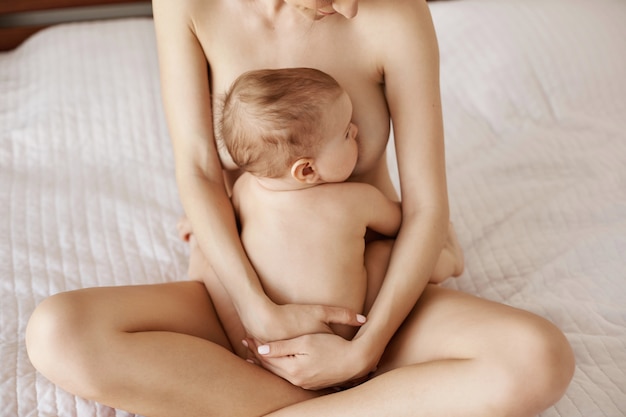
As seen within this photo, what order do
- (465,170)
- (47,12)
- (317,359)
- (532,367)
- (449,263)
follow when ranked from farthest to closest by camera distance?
(47,12), (465,170), (449,263), (317,359), (532,367)

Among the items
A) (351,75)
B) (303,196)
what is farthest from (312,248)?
(351,75)

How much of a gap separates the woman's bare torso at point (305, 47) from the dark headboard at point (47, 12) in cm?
134

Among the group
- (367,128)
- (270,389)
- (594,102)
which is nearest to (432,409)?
(270,389)

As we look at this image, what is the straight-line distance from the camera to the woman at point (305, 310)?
4.01 ft

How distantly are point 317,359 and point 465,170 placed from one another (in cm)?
95

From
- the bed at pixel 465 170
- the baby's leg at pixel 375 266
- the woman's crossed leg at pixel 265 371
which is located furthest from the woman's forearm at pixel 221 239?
the bed at pixel 465 170

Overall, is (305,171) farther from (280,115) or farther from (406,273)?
(406,273)

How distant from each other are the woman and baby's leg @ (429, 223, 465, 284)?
10cm

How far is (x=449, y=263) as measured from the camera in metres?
1.57

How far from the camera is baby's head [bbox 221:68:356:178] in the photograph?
126 cm

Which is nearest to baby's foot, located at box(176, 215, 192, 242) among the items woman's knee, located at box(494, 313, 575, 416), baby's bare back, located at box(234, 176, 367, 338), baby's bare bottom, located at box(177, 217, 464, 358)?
baby's bare bottom, located at box(177, 217, 464, 358)

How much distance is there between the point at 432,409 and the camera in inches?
47.6

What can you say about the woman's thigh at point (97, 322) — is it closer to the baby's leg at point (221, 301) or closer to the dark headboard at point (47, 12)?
the baby's leg at point (221, 301)

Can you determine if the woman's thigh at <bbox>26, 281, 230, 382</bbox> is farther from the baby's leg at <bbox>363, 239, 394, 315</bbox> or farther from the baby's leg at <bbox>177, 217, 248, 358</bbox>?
the baby's leg at <bbox>363, 239, 394, 315</bbox>
